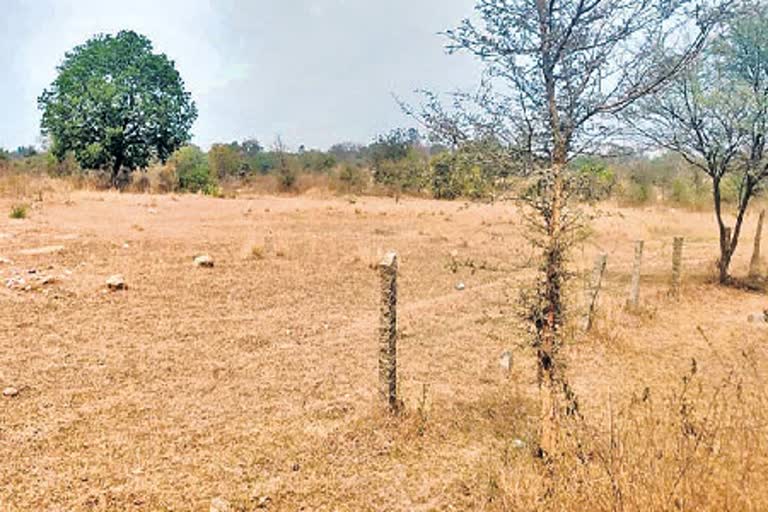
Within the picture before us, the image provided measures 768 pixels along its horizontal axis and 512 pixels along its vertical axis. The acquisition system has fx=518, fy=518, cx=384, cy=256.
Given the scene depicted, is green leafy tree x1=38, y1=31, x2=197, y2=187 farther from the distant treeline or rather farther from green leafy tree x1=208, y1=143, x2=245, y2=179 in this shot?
green leafy tree x1=208, y1=143, x2=245, y2=179

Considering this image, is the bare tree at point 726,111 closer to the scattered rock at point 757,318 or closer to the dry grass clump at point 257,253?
the scattered rock at point 757,318

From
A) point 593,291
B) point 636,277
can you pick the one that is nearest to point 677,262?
point 636,277

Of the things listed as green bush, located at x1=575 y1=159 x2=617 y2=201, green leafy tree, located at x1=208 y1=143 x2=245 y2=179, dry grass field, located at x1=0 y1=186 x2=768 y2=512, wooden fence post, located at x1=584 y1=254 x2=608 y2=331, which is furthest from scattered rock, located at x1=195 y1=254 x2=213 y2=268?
green leafy tree, located at x1=208 y1=143 x2=245 y2=179

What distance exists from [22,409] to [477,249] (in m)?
10.9

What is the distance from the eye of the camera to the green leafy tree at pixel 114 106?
75.4ft

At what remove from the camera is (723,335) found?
265 inches

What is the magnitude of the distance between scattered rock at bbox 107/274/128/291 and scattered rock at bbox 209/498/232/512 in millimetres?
5111

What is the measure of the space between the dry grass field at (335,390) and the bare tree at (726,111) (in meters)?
2.31

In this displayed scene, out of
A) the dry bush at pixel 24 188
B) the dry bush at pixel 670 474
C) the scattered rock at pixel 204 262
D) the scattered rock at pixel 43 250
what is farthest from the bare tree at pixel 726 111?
the dry bush at pixel 24 188

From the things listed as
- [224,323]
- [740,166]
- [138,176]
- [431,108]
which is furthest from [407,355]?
[138,176]

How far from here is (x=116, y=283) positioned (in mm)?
7070

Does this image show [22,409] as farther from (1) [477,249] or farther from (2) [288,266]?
(1) [477,249]

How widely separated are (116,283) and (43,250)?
2.71m

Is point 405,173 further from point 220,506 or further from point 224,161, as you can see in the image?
point 220,506
